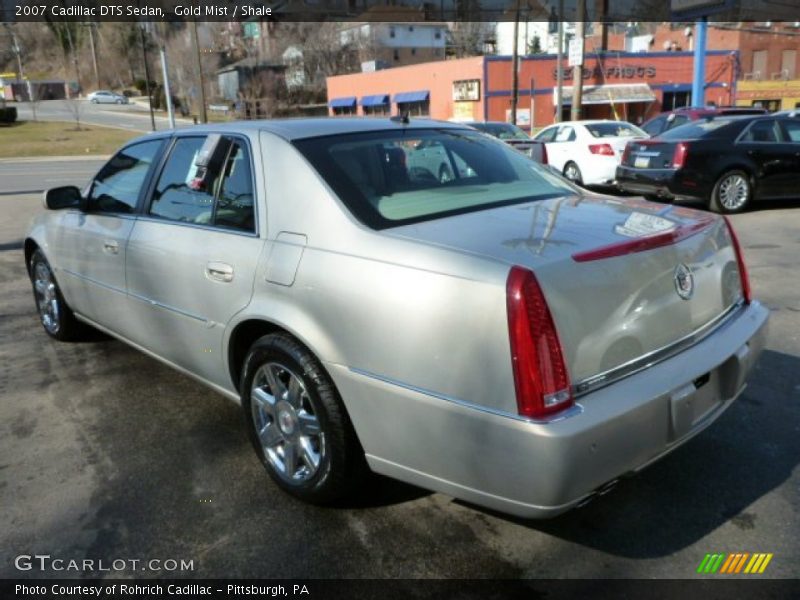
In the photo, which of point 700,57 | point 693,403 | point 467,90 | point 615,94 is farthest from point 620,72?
point 693,403

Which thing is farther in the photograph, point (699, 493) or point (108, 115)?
point (108, 115)

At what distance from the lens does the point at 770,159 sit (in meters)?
10.7

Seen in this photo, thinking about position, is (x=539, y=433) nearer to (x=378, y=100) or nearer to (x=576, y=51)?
(x=576, y=51)

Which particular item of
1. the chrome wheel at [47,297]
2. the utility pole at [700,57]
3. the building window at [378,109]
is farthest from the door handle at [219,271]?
the building window at [378,109]

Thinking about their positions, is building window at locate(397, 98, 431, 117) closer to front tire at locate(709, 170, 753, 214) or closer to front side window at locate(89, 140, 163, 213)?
front tire at locate(709, 170, 753, 214)

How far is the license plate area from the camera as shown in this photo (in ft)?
7.95

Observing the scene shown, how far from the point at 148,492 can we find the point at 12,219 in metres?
11.2

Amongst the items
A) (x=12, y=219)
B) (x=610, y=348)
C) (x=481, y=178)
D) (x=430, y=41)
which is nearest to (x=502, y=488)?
(x=610, y=348)

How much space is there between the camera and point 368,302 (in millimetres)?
2479

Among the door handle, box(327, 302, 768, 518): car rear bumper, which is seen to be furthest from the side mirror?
box(327, 302, 768, 518): car rear bumper

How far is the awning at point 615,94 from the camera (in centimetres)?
3784

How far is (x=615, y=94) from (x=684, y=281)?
39.1 m

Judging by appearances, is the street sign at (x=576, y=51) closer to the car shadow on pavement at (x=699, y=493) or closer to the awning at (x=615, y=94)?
the awning at (x=615, y=94)

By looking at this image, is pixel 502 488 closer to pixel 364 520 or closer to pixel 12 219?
pixel 364 520
